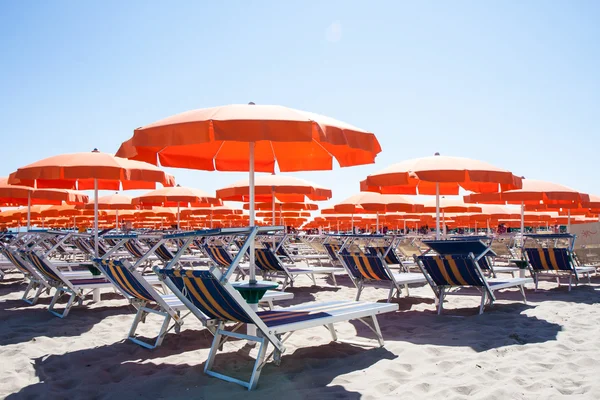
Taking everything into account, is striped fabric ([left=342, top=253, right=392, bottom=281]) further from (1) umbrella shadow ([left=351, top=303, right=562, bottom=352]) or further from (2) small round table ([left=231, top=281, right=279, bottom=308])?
(2) small round table ([left=231, top=281, right=279, bottom=308])

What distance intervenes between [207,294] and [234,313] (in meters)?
0.20

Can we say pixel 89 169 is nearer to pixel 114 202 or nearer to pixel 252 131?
pixel 252 131

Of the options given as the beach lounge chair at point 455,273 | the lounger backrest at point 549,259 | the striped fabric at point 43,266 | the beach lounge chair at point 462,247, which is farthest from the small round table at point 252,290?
the lounger backrest at point 549,259

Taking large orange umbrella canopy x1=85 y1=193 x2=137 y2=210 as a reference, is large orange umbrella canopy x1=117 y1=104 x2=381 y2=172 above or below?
above

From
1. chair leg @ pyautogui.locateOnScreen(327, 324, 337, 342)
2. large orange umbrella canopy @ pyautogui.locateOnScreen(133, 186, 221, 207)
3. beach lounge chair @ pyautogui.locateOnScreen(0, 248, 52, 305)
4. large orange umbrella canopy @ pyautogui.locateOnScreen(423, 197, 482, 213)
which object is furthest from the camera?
large orange umbrella canopy @ pyautogui.locateOnScreen(423, 197, 482, 213)

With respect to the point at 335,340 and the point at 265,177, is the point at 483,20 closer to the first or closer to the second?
the point at 265,177

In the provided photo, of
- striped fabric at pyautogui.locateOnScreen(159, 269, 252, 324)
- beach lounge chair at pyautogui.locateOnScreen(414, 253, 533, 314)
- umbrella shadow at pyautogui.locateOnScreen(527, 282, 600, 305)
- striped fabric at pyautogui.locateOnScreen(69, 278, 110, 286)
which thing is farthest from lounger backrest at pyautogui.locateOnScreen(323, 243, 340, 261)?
striped fabric at pyautogui.locateOnScreen(159, 269, 252, 324)

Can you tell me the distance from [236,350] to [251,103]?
1945 mm

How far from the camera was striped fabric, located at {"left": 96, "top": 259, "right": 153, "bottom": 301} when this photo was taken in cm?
397

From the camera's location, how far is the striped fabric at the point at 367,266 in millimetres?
5977

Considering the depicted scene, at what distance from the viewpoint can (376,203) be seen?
1164cm

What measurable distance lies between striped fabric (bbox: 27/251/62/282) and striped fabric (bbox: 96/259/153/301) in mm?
1690

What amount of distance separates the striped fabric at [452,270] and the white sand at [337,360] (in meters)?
0.35

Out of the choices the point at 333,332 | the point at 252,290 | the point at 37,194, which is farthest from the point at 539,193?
the point at 37,194
